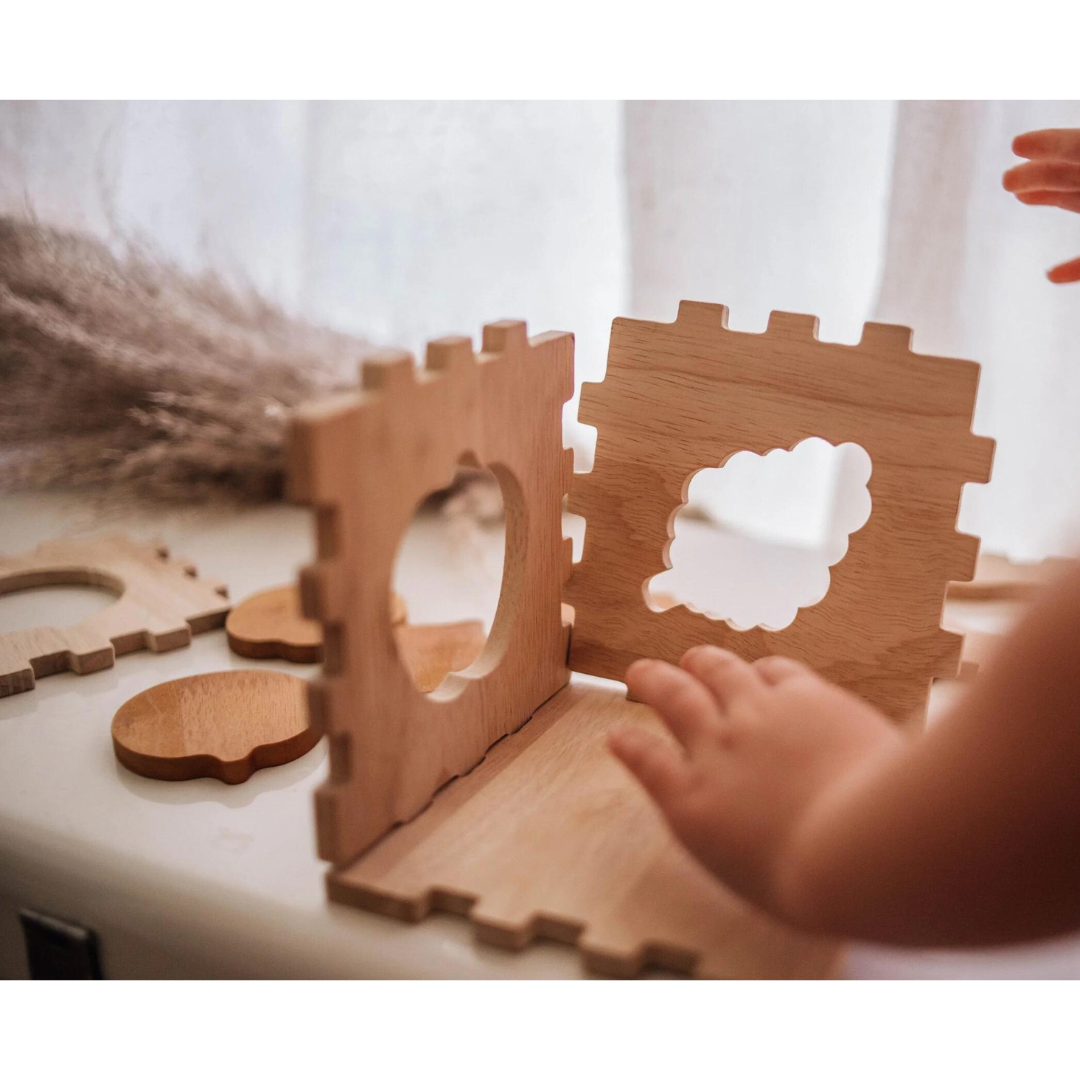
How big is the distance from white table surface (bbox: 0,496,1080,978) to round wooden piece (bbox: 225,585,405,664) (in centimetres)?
1

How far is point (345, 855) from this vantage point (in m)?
0.45

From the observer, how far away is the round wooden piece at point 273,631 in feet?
2.27

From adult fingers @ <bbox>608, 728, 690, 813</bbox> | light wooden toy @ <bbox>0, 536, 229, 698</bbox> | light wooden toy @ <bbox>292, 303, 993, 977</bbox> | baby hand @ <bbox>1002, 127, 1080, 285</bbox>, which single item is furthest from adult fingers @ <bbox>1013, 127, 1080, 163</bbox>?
light wooden toy @ <bbox>0, 536, 229, 698</bbox>

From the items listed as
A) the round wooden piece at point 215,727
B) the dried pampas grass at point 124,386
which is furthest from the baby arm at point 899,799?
the dried pampas grass at point 124,386

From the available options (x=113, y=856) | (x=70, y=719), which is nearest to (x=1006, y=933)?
(x=113, y=856)

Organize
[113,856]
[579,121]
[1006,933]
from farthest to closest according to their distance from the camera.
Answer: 1. [579,121]
2. [113,856]
3. [1006,933]

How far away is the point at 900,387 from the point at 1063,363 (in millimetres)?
523

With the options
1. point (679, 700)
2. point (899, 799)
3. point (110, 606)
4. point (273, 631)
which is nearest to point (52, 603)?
point (110, 606)

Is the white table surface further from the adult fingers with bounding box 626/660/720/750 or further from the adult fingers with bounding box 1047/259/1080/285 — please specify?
the adult fingers with bounding box 1047/259/1080/285

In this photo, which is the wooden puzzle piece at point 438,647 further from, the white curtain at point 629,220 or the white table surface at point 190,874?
the white curtain at point 629,220

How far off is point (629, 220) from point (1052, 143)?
0.51 m

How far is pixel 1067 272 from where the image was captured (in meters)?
0.62

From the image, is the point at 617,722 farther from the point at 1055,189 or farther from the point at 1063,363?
the point at 1063,363

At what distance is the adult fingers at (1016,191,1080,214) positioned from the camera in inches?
23.2
